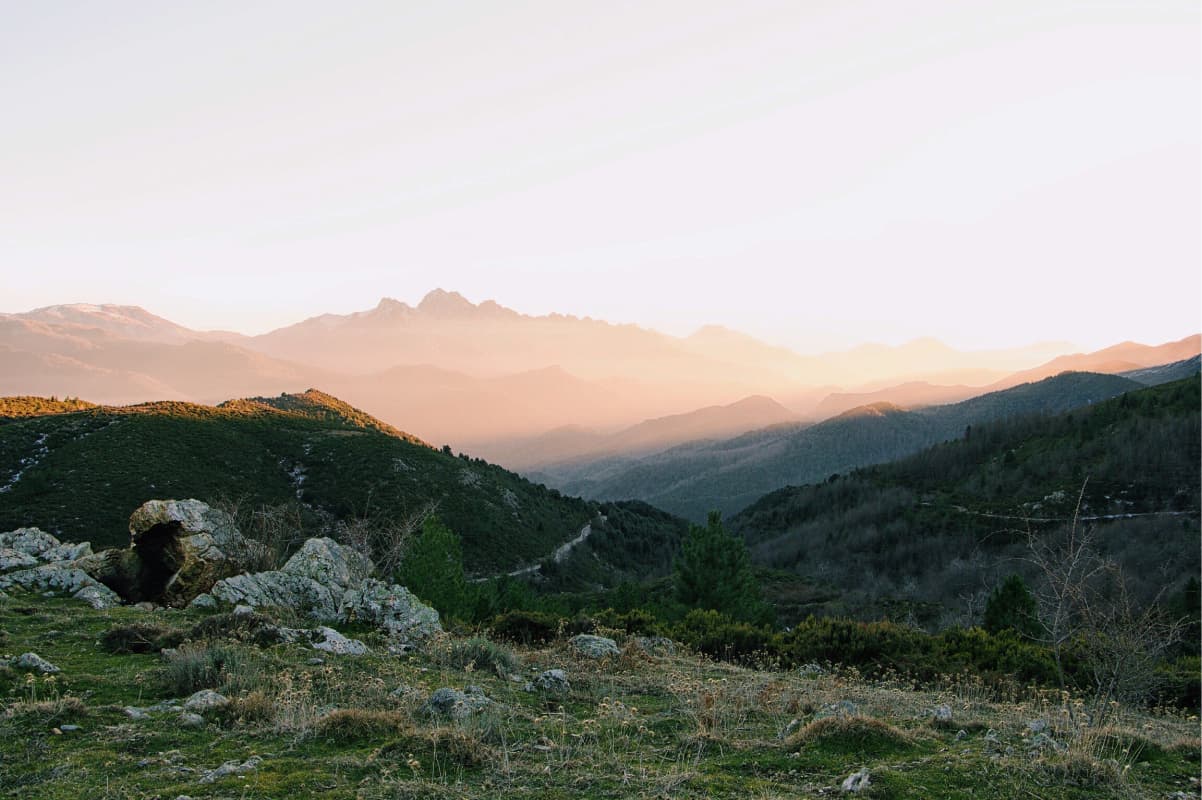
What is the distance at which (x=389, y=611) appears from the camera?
15.8 metres

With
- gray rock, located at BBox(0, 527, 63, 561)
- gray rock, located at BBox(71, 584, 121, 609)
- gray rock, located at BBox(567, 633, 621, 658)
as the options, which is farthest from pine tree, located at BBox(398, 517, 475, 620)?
gray rock, located at BBox(0, 527, 63, 561)

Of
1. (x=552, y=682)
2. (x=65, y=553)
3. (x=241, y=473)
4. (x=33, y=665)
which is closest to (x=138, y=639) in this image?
(x=33, y=665)

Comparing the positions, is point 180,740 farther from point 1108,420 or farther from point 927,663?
point 1108,420

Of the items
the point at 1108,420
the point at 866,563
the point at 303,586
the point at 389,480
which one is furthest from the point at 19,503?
the point at 1108,420

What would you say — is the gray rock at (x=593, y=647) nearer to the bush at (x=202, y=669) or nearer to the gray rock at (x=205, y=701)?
the bush at (x=202, y=669)

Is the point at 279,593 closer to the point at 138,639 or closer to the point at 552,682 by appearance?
the point at 138,639

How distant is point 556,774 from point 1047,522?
78.3 metres

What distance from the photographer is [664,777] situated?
6000mm

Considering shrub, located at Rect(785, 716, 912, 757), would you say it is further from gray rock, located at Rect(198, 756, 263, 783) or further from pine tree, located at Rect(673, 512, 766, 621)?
pine tree, located at Rect(673, 512, 766, 621)

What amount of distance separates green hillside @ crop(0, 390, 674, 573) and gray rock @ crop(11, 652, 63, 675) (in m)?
35.2

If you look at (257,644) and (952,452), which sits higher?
(257,644)

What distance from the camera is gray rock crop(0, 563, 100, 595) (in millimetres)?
18406

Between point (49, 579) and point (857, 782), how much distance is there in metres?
22.2

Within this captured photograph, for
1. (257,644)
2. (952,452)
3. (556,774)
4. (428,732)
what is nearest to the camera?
(556,774)
